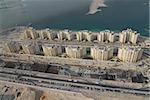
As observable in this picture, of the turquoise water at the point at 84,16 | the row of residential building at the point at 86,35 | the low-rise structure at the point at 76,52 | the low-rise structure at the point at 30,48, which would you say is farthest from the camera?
the turquoise water at the point at 84,16

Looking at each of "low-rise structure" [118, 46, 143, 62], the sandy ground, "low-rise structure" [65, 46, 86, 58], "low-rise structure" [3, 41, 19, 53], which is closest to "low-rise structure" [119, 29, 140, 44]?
"low-rise structure" [118, 46, 143, 62]

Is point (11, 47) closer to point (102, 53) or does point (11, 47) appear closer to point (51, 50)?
point (51, 50)

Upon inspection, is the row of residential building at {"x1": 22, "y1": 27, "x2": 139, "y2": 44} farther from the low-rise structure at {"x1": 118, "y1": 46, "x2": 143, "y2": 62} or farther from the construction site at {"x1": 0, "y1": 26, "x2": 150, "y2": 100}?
the low-rise structure at {"x1": 118, "y1": 46, "x2": 143, "y2": 62}

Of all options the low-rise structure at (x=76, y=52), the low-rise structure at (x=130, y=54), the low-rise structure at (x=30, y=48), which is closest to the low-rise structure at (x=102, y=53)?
the low-rise structure at (x=130, y=54)

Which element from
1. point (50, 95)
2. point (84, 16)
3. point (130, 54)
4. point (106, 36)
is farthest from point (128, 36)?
point (84, 16)

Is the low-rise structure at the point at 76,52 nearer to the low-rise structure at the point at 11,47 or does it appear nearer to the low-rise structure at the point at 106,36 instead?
the low-rise structure at the point at 106,36

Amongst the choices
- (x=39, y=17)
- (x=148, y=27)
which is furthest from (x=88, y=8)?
(x=148, y=27)
